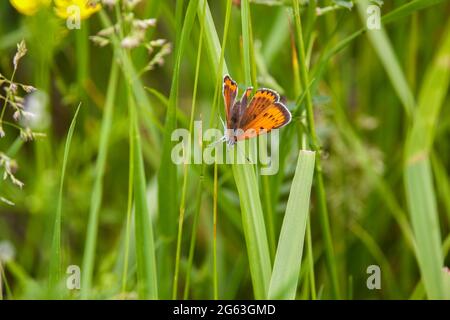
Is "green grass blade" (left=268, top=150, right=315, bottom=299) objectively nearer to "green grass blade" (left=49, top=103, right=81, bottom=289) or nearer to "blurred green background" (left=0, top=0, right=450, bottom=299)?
"blurred green background" (left=0, top=0, right=450, bottom=299)

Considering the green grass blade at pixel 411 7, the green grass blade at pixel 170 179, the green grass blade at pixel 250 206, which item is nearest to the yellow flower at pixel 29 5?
the green grass blade at pixel 170 179

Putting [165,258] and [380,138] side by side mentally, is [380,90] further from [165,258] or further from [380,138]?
[165,258]

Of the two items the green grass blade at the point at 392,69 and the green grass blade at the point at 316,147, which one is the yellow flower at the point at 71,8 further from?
the green grass blade at the point at 392,69

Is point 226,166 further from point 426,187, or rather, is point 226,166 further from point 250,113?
point 426,187

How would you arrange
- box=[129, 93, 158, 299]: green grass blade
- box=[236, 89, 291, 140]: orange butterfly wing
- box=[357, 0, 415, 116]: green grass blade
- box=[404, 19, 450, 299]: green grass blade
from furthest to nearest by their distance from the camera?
1. box=[357, 0, 415, 116]: green grass blade
2. box=[404, 19, 450, 299]: green grass blade
3. box=[129, 93, 158, 299]: green grass blade
4. box=[236, 89, 291, 140]: orange butterfly wing

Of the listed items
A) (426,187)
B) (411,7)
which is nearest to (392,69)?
(426,187)

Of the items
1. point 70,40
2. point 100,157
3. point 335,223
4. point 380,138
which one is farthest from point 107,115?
point 380,138

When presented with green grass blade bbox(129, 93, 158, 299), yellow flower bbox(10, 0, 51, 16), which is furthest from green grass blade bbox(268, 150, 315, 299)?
yellow flower bbox(10, 0, 51, 16)
